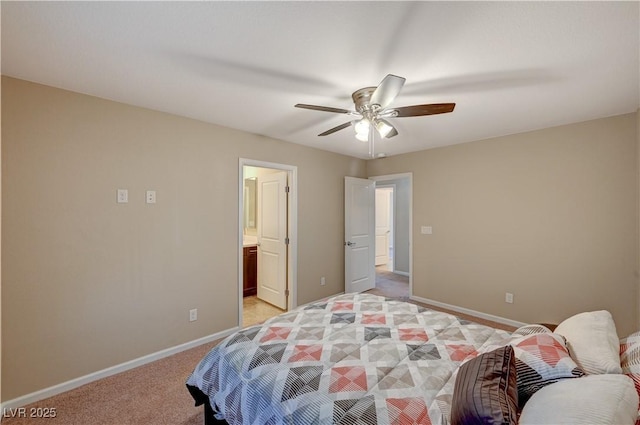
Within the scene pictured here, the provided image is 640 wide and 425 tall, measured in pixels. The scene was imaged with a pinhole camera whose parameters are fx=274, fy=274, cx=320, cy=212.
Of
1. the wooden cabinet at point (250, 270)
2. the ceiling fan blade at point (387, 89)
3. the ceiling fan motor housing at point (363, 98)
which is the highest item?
the ceiling fan motor housing at point (363, 98)

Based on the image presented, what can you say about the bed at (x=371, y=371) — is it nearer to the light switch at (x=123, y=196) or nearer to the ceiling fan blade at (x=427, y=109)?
the ceiling fan blade at (x=427, y=109)

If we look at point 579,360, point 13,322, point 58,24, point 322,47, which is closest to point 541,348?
point 579,360

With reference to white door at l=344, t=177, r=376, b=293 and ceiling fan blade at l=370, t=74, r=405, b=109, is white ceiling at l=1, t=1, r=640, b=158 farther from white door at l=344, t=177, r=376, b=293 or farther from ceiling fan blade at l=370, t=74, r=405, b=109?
white door at l=344, t=177, r=376, b=293

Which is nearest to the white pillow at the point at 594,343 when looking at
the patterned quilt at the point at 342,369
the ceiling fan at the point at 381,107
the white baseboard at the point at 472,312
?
the patterned quilt at the point at 342,369

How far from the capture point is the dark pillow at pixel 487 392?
0.88 m

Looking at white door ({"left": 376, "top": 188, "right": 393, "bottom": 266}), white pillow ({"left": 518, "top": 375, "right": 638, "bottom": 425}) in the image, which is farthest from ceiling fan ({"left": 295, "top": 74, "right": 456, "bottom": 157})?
white door ({"left": 376, "top": 188, "right": 393, "bottom": 266})

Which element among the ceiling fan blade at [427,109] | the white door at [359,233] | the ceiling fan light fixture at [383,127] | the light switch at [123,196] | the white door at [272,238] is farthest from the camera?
the white door at [359,233]

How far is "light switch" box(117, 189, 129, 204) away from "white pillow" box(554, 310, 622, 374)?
3287 mm

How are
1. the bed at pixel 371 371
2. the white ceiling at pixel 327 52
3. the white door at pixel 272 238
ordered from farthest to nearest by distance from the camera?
the white door at pixel 272 238
the white ceiling at pixel 327 52
the bed at pixel 371 371

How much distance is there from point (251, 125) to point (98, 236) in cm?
180

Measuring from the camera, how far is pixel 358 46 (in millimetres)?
1625

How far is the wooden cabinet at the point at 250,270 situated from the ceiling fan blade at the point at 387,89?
137 inches

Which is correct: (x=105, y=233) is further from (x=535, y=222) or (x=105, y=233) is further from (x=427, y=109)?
(x=535, y=222)

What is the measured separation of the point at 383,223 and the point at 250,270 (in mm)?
3935
